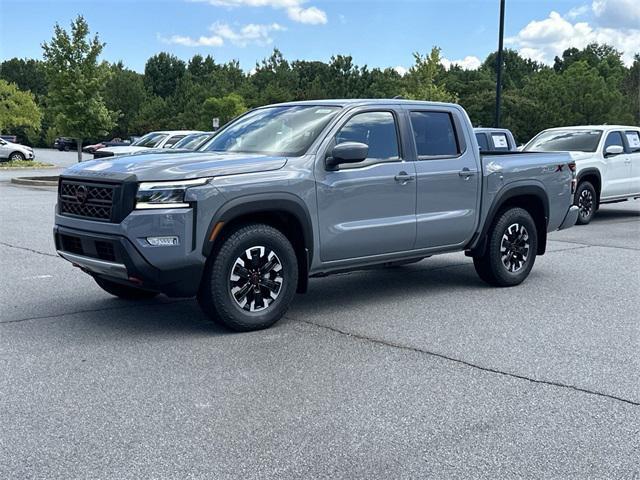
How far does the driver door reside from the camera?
20.8ft

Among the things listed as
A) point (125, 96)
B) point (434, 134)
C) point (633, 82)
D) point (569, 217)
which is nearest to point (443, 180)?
point (434, 134)

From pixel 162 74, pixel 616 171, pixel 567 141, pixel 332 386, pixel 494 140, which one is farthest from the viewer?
pixel 162 74

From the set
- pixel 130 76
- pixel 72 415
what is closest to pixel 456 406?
pixel 72 415

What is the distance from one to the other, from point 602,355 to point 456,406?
1.68 metres

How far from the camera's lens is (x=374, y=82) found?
73.8 m

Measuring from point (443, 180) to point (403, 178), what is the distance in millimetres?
572

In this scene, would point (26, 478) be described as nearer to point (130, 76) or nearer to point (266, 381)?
point (266, 381)

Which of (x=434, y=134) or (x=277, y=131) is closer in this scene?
(x=277, y=131)

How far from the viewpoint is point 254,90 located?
6756cm

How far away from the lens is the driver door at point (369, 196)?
249 inches

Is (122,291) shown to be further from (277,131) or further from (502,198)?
(502,198)

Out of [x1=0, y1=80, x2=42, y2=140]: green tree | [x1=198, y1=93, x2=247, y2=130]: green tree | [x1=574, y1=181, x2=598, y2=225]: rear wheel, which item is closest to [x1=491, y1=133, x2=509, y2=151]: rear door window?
[x1=574, y1=181, x2=598, y2=225]: rear wheel

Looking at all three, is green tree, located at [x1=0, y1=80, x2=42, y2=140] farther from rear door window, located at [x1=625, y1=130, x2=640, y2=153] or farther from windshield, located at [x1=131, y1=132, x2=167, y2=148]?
rear door window, located at [x1=625, y1=130, x2=640, y2=153]

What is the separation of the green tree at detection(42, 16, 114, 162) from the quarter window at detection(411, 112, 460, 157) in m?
22.7
